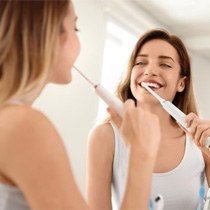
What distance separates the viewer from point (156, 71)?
1.18 m

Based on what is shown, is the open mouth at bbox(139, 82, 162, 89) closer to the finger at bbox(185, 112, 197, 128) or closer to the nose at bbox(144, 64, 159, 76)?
the nose at bbox(144, 64, 159, 76)

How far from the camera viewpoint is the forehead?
122 centimetres

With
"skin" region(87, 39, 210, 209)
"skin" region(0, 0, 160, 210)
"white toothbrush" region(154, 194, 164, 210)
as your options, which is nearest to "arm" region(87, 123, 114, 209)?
"skin" region(87, 39, 210, 209)

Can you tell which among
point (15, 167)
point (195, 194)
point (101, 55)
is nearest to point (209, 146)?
point (195, 194)

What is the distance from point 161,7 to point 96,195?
4.98 ft

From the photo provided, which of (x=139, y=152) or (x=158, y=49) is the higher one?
(x=158, y=49)

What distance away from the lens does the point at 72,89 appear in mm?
1763

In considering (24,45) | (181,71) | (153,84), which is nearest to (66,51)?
(24,45)

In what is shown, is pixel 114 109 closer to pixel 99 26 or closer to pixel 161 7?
pixel 99 26

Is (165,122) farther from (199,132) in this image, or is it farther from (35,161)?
(35,161)

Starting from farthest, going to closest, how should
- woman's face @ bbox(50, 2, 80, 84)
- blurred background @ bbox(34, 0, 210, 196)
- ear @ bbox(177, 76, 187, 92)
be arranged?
1. blurred background @ bbox(34, 0, 210, 196)
2. ear @ bbox(177, 76, 187, 92)
3. woman's face @ bbox(50, 2, 80, 84)

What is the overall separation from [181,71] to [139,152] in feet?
2.35

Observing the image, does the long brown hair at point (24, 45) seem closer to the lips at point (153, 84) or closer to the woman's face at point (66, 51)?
the woman's face at point (66, 51)

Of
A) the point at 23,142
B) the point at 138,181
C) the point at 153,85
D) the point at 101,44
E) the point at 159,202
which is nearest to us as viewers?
the point at 23,142
